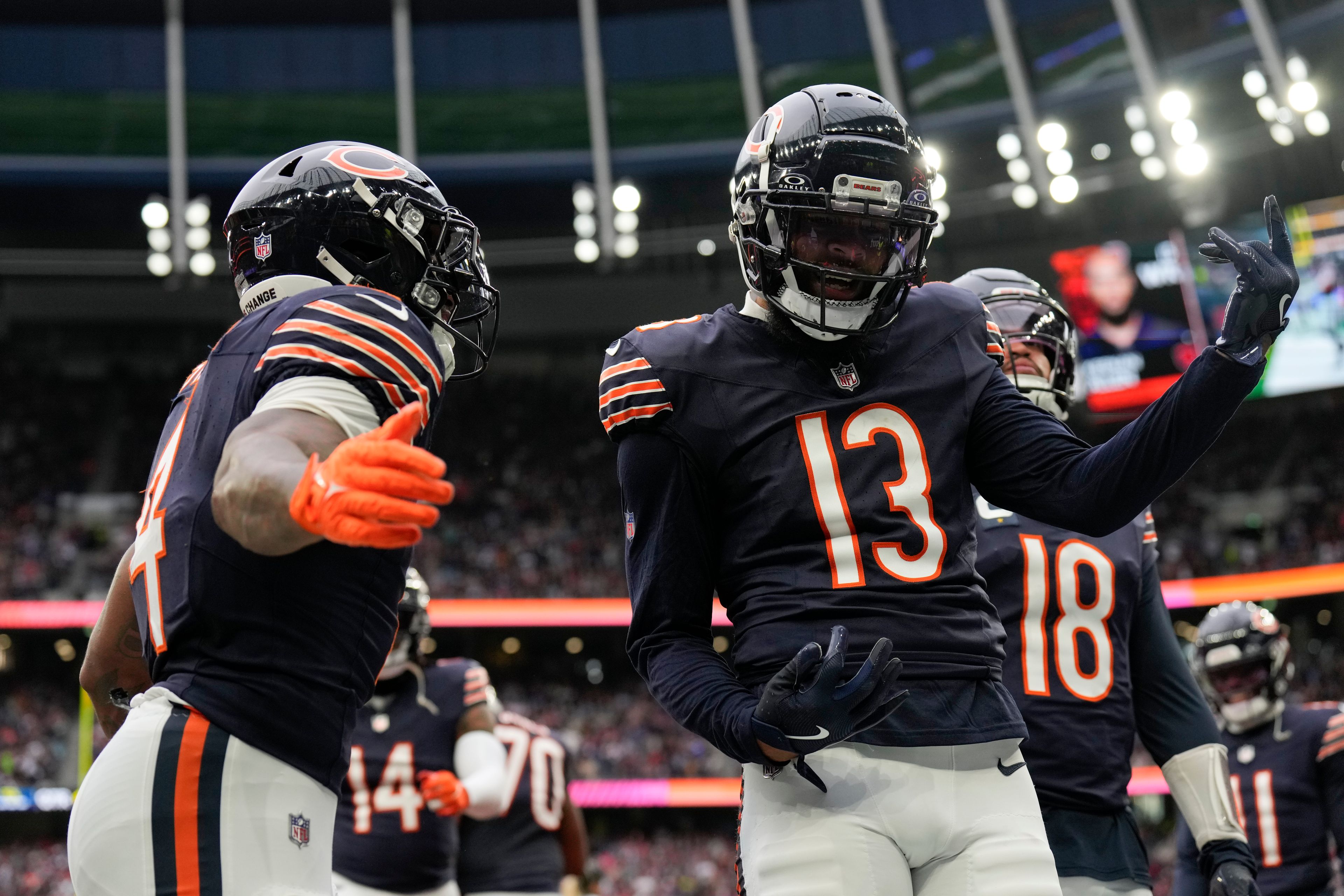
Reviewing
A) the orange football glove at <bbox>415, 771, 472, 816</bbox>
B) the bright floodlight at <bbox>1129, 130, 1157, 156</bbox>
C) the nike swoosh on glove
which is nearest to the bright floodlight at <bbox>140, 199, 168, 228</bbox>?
the bright floodlight at <bbox>1129, 130, 1157, 156</bbox>

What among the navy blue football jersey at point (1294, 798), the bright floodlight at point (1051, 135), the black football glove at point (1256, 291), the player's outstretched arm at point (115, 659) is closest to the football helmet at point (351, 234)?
the player's outstretched arm at point (115, 659)

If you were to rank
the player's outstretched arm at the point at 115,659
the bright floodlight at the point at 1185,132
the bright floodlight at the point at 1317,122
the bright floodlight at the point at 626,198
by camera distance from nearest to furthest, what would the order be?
1. the player's outstretched arm at the point at 115,659
2. the bright floodlight at the point at 1317,122
3. the bright floodlight at the point at 1185,132
4. the bright floodlight at the point at 626,198

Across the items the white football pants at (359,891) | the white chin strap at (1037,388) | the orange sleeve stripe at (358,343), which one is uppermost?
the white chin strap at (1037,388)

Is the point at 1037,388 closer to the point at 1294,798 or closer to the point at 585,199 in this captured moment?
the point at 1294,798

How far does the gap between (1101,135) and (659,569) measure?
737 inches

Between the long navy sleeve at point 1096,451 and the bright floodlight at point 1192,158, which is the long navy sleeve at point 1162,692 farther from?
the bright floodlight at point 1192,158

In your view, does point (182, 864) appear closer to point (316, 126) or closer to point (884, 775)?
point (884, 775)

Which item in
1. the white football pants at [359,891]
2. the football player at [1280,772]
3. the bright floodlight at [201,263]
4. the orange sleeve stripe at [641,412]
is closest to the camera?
the orange sleeve stripe at [641,412]

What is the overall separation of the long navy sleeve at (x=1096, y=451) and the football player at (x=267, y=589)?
1034mm

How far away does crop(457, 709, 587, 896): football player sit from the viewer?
6.14 meters

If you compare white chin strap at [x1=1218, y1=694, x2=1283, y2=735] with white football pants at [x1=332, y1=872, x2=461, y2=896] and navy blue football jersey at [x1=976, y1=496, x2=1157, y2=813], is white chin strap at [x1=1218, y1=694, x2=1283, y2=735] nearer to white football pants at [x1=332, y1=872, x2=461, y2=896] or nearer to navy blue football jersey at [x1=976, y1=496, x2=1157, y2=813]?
navy blue football jersey at [x1=976, y1=496, x2=1157, y2=813]

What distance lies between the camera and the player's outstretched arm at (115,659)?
2.50m

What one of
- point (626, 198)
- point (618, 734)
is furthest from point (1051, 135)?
point (618, 734)

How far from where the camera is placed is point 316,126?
2002 cm
